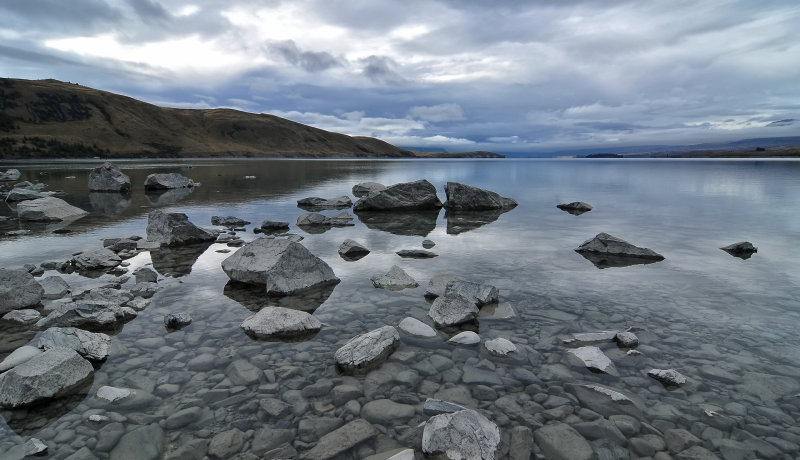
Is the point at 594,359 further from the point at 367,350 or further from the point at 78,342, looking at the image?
the point at 78,342

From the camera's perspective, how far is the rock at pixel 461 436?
4807mm

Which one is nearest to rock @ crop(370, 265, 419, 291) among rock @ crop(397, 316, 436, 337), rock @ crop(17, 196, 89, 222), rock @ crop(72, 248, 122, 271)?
rock @ crop(397, 316, 436, 337)

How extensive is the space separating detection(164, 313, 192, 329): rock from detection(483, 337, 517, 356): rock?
6027 mm

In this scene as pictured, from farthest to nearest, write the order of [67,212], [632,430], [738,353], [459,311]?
[67,212], [459,311], [738,353], [632,430]

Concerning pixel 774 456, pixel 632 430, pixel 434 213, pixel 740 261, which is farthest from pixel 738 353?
pixel 434 213

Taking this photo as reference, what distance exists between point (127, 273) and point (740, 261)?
19.6 metres

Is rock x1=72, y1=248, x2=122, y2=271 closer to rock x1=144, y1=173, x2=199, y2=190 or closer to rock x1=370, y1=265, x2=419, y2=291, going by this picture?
rock x1=370, y1=265, x2=419, y2=291

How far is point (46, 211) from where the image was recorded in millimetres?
21391

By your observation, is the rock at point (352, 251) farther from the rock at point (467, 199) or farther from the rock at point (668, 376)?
the rock at point (467, 199)

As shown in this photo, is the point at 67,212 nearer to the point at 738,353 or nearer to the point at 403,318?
the point at 403,318

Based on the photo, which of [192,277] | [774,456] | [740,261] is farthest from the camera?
[740,261]

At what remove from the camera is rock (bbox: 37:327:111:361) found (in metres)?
6.86

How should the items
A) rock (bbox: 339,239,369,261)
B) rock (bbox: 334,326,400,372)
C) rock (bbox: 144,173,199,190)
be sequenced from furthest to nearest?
rock (bbox: 144,173,199,190)
rock (bbox: 339,239,369,261)
rock (bbox: 334,326,400,372)

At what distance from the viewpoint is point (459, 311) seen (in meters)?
8.64
